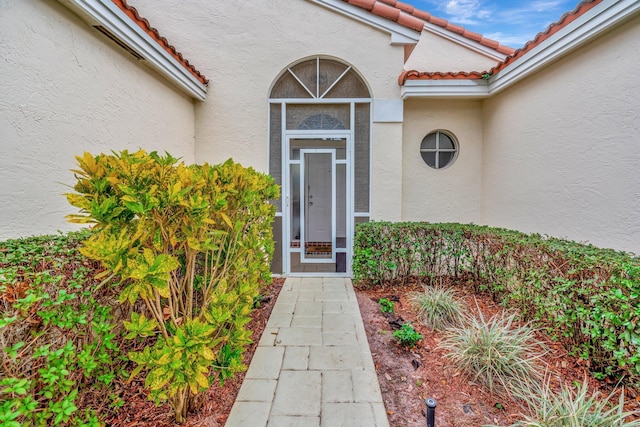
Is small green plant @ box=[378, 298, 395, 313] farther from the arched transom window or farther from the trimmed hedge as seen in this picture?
the arched transom window

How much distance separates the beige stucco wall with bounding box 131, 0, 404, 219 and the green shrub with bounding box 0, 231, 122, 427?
4.09 m

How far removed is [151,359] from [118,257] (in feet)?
2.41

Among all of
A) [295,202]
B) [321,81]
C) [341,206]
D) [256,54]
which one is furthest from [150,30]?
[341,206]

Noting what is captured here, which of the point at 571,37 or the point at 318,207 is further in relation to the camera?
the point at 318,207

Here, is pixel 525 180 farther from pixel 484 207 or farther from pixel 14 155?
pixel 14 155

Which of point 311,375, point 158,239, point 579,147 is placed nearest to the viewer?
point 158,239

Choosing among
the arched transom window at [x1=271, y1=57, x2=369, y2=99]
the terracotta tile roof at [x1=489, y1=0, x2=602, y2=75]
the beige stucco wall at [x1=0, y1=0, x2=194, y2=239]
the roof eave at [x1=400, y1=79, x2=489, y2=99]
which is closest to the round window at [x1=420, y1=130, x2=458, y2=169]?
the roof eave at [x1=400, y1=79, x2=489, y2=99]

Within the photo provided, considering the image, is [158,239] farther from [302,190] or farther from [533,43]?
[533,43]

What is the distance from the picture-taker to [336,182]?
579cm

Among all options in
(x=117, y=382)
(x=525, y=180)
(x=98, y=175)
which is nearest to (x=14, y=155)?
(x=98, y=175)

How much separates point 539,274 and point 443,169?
3.31 metres

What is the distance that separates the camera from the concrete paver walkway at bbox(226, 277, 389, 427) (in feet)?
7.46

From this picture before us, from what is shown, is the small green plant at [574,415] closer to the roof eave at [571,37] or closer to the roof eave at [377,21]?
the roof eave at [571,37]

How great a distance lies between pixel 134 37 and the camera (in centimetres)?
360
